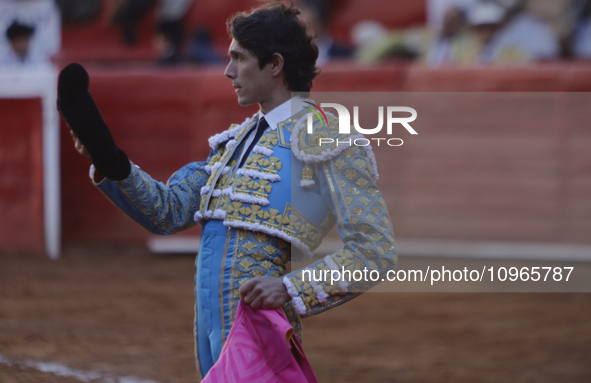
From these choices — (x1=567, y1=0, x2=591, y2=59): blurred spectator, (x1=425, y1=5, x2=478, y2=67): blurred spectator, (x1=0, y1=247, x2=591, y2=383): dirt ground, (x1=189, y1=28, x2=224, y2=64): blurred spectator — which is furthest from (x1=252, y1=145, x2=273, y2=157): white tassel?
(x1=189, y1=28, x2=224, y2=64): blurred spectator

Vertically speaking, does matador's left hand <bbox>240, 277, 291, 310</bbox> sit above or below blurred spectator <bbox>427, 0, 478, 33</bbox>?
below

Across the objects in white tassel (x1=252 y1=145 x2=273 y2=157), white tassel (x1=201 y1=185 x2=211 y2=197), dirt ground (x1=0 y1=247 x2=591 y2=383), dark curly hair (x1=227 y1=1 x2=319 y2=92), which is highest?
dark curly hair (x1=227 y1=1 x2=319 y2=92)

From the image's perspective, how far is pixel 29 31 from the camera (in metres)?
8.41

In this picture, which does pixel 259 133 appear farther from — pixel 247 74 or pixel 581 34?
pixel 581 34

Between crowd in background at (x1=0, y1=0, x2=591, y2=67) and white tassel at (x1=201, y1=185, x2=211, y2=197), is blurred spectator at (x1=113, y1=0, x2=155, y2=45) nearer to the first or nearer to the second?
crowd in background at (x1=0, y1=0, x2=591, y2=67)

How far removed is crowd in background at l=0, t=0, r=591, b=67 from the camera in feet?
21.6

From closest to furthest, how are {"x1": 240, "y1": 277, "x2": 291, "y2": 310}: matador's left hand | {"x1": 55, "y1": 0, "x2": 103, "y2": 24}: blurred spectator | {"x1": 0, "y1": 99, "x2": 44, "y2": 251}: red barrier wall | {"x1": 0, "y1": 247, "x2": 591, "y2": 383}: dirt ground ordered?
1. {"x1": 240, "y1": 277, "x2": 291, "y2": 310}: matador's left hand
2. {"x1": 0, "y1": 247, "x2": 591, "y2": 383}: dirt ground
3. {"x1": 0, "y1": 99, "x2": 44, "y2": 251}: red barrier wall
4. {"x1": 55, "y1": 0, "x2": 103, "y2": 24}: blurred spectator

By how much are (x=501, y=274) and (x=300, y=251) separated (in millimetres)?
4466

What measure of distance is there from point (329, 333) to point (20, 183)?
3.54 m

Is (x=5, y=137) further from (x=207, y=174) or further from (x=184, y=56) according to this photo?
(x=207, y=174)

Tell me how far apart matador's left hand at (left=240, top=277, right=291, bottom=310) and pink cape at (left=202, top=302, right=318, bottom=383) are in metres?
0.03

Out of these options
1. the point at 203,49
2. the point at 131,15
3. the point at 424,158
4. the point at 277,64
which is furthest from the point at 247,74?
the point at 131,15

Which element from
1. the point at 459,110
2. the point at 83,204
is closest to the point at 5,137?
the point at 83,204

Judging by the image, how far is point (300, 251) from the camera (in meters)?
1.54
